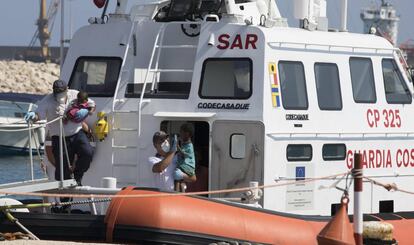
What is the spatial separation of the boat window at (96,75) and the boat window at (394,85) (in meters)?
3.41

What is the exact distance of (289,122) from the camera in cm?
1361

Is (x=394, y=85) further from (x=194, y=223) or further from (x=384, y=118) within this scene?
(x=194, y=223)

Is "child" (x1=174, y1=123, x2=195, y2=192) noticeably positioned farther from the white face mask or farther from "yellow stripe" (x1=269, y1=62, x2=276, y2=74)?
the white face mask

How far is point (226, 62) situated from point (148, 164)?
5.02 ft

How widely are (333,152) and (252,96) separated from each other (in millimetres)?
1291

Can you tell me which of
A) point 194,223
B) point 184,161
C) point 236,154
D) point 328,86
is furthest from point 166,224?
point 328,86

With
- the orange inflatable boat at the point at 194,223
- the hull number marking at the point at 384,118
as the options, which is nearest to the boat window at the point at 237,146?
the orange inflatable boat at the point at 194,223

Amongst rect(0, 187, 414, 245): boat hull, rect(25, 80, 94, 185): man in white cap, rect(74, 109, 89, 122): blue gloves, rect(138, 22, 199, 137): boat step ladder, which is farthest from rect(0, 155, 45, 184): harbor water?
rect(0, 187, 414, 245): boat hull

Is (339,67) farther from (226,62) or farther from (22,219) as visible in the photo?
(22,219)

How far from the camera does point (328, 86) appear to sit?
560 inches

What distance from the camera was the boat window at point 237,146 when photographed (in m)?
13.5

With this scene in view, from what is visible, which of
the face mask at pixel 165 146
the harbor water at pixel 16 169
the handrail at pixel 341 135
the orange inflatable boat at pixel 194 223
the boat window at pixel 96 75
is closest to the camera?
the orange inflatable boat at pixel 194 223

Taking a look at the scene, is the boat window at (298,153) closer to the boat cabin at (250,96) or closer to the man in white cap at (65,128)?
the boat cabin at (250,96)

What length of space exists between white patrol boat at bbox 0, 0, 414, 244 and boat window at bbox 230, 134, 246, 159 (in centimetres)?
1
